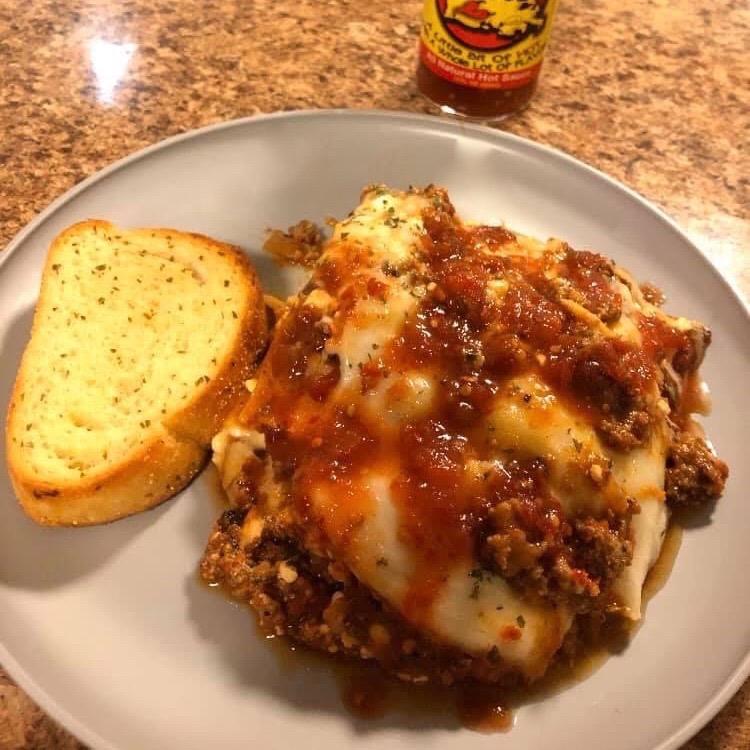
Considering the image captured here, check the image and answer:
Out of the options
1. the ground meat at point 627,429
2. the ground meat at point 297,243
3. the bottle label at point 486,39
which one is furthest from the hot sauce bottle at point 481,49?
the ground meat at point 627,429

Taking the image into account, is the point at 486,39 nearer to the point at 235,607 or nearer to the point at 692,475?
the point at 692,475

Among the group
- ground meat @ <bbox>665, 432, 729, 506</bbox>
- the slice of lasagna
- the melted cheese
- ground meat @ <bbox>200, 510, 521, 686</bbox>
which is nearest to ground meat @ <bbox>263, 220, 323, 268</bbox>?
the slice of lasagna

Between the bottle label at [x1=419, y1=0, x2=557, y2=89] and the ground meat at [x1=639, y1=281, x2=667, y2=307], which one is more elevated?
the bottle label at [x1=419, y1=0, x2=557, y2=89]

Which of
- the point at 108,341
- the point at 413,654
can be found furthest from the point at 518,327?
the point at 108,341

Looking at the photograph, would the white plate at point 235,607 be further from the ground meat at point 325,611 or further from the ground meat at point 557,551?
the ground meat at point 557,551

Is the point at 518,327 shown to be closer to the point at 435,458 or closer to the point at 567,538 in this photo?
the point at 435,458

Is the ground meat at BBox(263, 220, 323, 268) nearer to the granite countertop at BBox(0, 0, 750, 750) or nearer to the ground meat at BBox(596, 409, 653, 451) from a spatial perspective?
the granite countertop at BBox(0, 0, 750, 750)
